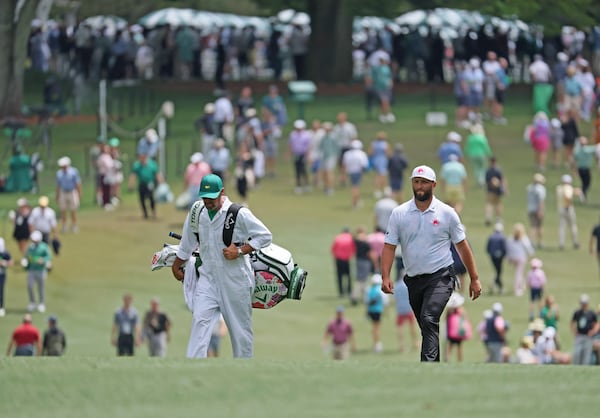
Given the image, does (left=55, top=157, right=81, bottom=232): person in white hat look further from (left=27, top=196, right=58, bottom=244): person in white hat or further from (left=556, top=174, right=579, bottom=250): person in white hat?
(left=556, top=174, right=579, bottom=250): person in white hat

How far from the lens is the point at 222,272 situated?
43.5 feet

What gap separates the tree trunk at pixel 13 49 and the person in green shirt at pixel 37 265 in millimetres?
17639

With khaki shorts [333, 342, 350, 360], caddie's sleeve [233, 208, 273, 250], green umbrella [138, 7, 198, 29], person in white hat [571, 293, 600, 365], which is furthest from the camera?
green umbrella [138, 7, 198, 29]

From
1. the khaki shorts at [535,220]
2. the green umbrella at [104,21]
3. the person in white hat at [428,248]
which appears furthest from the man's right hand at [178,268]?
the green umbrella at [104,21]

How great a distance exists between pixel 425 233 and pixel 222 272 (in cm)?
140

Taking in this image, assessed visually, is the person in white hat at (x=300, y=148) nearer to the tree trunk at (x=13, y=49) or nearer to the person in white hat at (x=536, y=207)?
the person in white hat at (x=536, y=207)

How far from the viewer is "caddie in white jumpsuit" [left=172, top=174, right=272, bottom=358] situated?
13094 millimetres

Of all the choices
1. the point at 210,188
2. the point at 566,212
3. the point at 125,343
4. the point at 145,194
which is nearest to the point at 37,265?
the point at 125,343

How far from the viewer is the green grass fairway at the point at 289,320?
33.7ft

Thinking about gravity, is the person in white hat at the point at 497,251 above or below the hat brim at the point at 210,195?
below

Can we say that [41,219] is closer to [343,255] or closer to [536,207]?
[343,255]

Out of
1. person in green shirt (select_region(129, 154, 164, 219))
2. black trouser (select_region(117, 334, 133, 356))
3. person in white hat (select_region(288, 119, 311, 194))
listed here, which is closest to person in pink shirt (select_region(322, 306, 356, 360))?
black trouser (select_region(117, 334, 133, 356))

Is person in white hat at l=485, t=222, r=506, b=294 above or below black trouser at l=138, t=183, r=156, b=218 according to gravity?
below

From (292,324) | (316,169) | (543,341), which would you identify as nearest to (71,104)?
(316,169)
